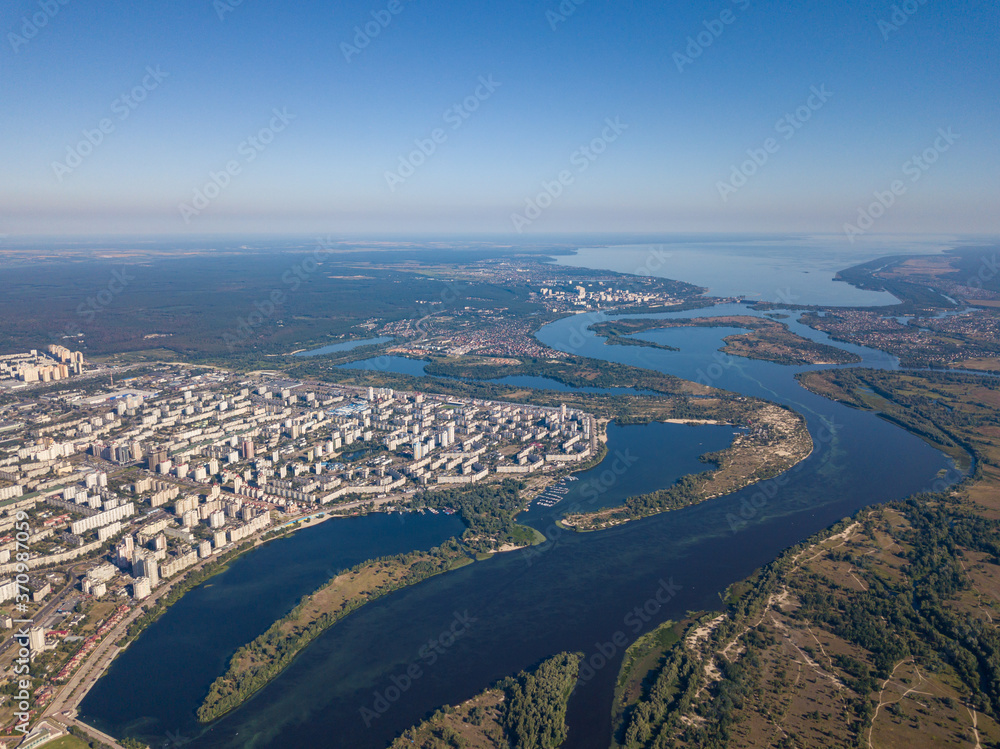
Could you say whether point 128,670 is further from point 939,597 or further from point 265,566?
point 939,597

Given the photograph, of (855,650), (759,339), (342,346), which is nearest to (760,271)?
(759,339)

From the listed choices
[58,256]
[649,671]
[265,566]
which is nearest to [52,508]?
[265,566]

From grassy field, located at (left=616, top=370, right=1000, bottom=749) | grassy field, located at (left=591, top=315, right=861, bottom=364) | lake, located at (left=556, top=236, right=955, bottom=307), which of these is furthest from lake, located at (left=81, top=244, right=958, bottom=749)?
lake, located at (left=556, top=236, right=955, bottom=307)

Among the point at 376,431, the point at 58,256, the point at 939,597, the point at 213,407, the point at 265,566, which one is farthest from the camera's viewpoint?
the point at 58,256

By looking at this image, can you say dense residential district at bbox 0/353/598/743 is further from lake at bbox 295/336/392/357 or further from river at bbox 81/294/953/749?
lake at bbox 295/336/392/357

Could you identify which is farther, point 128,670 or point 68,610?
point 68,610
